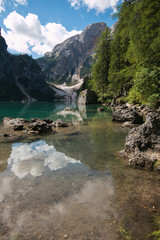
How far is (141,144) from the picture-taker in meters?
6.55

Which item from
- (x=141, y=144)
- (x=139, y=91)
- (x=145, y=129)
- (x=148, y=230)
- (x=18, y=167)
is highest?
(x=139, y=91)

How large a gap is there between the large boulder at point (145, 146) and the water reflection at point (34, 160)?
8.72 ft

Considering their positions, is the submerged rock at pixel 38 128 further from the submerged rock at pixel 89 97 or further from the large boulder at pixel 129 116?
the submerged rock at pixel 89 97

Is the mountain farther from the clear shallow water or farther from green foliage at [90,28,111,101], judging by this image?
the clear shallow water

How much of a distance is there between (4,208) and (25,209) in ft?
1.88

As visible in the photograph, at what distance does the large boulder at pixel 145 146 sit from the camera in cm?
561

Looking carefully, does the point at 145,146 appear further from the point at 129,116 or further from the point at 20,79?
the point at 20,79

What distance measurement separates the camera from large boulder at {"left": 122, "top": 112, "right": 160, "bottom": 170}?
5609 mm

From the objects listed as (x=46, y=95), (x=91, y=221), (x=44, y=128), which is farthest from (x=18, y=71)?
(x=91, y=221)

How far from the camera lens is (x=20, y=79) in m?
167

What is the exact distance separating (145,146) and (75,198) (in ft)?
13.9

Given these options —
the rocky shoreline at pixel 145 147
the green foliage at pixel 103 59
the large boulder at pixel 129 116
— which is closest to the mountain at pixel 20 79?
the green foliage at pixel 103 59

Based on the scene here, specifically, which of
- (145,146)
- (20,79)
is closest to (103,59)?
(145,146)

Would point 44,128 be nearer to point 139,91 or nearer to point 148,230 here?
point 139,91
